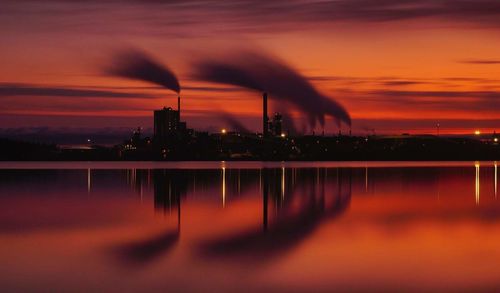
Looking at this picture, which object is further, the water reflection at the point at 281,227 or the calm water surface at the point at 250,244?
the water reflection at the point at 281,227

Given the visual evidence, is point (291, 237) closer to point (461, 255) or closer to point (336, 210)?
point (461, 255)

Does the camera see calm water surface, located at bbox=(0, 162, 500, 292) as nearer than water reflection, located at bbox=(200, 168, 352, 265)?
Yes

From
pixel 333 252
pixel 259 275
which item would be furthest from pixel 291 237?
pixel 259 275

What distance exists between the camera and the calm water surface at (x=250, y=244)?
13.5 m

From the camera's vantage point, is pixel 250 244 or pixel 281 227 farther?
pixel 281 227

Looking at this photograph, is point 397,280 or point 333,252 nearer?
point 397,280

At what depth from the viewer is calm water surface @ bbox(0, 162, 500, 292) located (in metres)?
13.5

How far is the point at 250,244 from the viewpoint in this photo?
18.7 m

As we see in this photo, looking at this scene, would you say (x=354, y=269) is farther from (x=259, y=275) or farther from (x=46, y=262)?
(x=46, y=262)

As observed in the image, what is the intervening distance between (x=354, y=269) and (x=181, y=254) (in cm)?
372

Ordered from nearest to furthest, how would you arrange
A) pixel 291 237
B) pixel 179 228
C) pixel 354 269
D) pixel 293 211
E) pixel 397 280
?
pixel 397 280 < pixel 354 269 < pixel 291 237 < pixel 179 228 < pixel 293 211

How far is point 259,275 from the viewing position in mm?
14133

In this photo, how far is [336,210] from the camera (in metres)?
28.8

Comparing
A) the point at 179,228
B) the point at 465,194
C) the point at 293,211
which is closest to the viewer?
the point at 179,228
